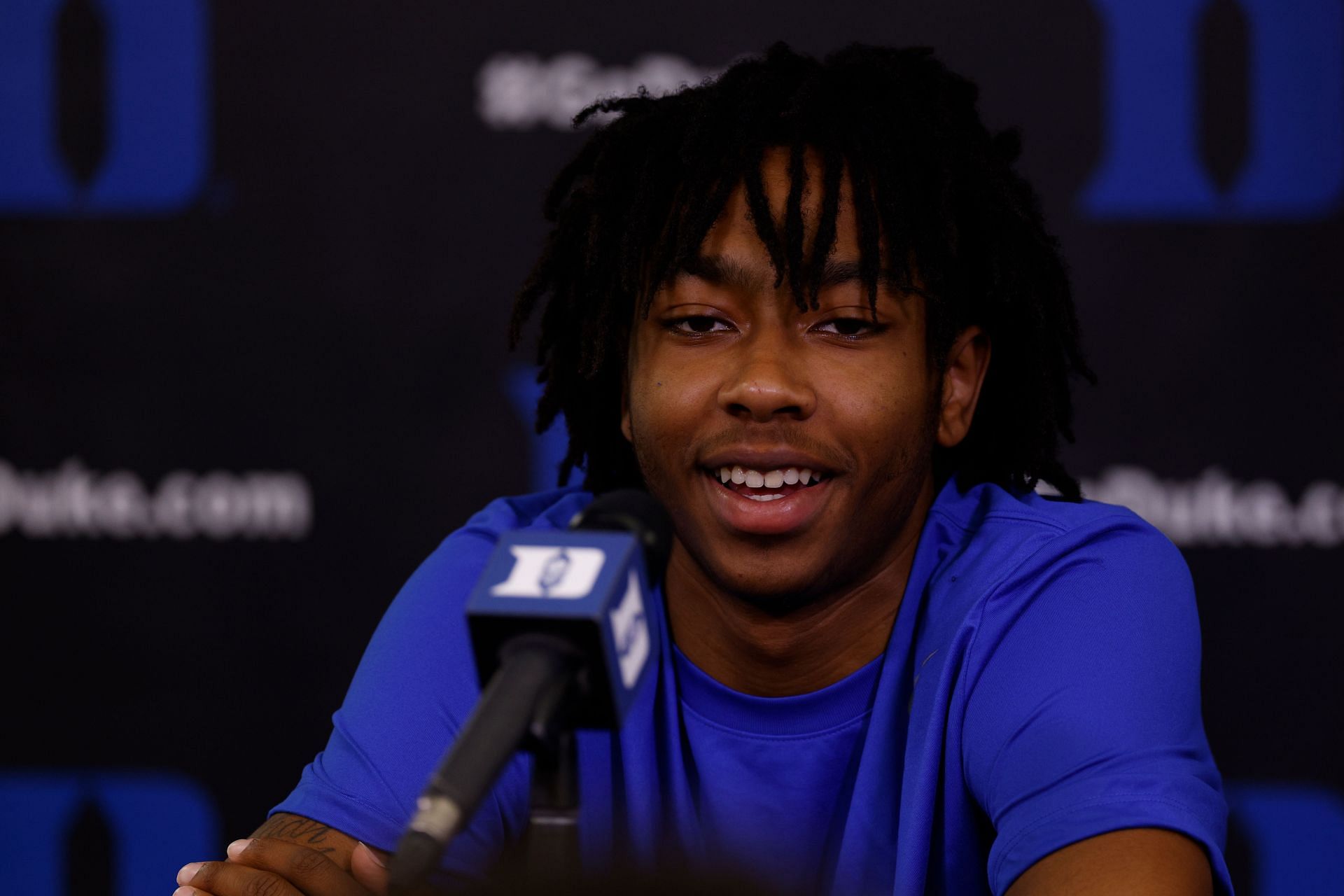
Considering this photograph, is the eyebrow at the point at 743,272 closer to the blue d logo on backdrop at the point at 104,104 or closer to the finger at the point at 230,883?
the finger at the point at 230,883

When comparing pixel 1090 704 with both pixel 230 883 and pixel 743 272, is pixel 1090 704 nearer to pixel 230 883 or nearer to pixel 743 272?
pixel 743 272

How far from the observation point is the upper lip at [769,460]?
1.43 meters

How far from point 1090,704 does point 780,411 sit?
437mm

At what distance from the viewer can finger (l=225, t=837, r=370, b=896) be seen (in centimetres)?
129

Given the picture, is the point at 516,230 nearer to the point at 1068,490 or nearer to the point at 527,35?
the point at 527,35

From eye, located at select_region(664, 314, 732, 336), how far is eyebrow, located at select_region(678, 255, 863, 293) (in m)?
0.04

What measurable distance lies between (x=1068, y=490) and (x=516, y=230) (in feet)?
3.18

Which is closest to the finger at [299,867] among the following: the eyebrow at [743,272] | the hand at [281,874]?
the hand at [281,874]

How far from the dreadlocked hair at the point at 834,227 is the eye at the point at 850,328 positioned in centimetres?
4

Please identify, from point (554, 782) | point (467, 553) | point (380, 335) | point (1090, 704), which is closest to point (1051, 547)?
point (1090, 704)

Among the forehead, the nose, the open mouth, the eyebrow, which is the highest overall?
the forehead

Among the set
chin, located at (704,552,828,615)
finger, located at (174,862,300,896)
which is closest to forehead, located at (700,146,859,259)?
chin, located at (704,552,828,615)

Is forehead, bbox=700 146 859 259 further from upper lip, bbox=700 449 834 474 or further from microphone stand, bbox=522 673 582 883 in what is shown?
microphone stand, bbox=522 673 582 883

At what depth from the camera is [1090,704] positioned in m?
1.22
